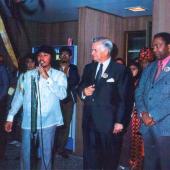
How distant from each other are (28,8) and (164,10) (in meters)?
3.14

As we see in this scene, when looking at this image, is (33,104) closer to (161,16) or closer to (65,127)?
(161,16)

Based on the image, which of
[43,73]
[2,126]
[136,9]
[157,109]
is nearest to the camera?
[157,109]

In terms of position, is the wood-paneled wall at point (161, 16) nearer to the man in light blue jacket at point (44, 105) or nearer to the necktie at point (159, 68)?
the necktie at point (159, 68)

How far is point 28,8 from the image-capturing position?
110 centimetres

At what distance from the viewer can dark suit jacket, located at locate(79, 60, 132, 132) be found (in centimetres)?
351

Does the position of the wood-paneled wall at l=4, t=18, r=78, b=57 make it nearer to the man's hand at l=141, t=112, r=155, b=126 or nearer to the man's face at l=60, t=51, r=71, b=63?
the man's face at l=60, t=51, r=71, b=63

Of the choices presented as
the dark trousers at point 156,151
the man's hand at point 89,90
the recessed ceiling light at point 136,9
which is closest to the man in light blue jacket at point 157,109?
the dark trousers at point 156,151

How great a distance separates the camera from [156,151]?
3.08 m

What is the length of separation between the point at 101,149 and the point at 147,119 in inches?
27.8

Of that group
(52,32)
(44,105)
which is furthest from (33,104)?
(52,32)

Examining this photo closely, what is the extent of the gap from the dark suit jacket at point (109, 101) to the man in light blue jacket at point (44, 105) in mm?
334

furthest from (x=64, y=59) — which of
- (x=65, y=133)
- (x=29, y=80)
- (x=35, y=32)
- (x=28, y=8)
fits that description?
(x=28, y=8)

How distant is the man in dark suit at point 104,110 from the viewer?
3512 millimetres

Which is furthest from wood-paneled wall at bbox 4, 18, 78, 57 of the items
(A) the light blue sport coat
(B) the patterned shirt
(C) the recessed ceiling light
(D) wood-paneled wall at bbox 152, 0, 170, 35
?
(A) the light blue sport coat
